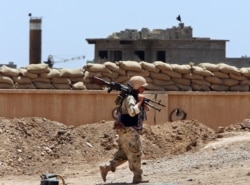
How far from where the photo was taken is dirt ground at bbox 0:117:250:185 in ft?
48.7

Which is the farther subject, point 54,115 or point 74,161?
point 54,115

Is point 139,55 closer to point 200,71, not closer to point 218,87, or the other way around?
point 218,87

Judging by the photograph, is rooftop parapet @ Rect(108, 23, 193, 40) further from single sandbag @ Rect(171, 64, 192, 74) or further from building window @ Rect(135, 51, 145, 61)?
single sandbag @ Rect(171, 64, 192, 74)

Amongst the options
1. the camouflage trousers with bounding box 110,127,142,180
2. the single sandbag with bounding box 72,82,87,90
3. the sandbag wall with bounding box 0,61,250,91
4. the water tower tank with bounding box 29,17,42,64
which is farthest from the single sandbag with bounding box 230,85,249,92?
the water tower tank with bounding box 29,17,42,64

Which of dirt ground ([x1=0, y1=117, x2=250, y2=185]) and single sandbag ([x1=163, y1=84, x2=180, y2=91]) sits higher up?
single sandbag ([x1=163, y1=84, x2=180, y2=91])

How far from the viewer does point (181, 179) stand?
13.2 m

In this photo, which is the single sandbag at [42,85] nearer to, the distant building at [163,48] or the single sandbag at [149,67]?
the single sandbag at [149,67]

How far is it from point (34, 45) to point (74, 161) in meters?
16.1

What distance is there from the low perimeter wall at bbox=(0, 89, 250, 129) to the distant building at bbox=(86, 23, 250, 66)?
2514cm

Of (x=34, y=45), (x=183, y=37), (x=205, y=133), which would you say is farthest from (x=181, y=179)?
(x=183, y=37)

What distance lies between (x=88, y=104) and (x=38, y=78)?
1417 mm

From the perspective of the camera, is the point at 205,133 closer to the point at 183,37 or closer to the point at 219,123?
the point at 219,123

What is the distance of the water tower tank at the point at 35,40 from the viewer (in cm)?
3434

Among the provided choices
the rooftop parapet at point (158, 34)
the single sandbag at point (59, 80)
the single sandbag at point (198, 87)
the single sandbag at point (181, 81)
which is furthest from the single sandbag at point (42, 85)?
the rooftop parapet at point (158, 34)
